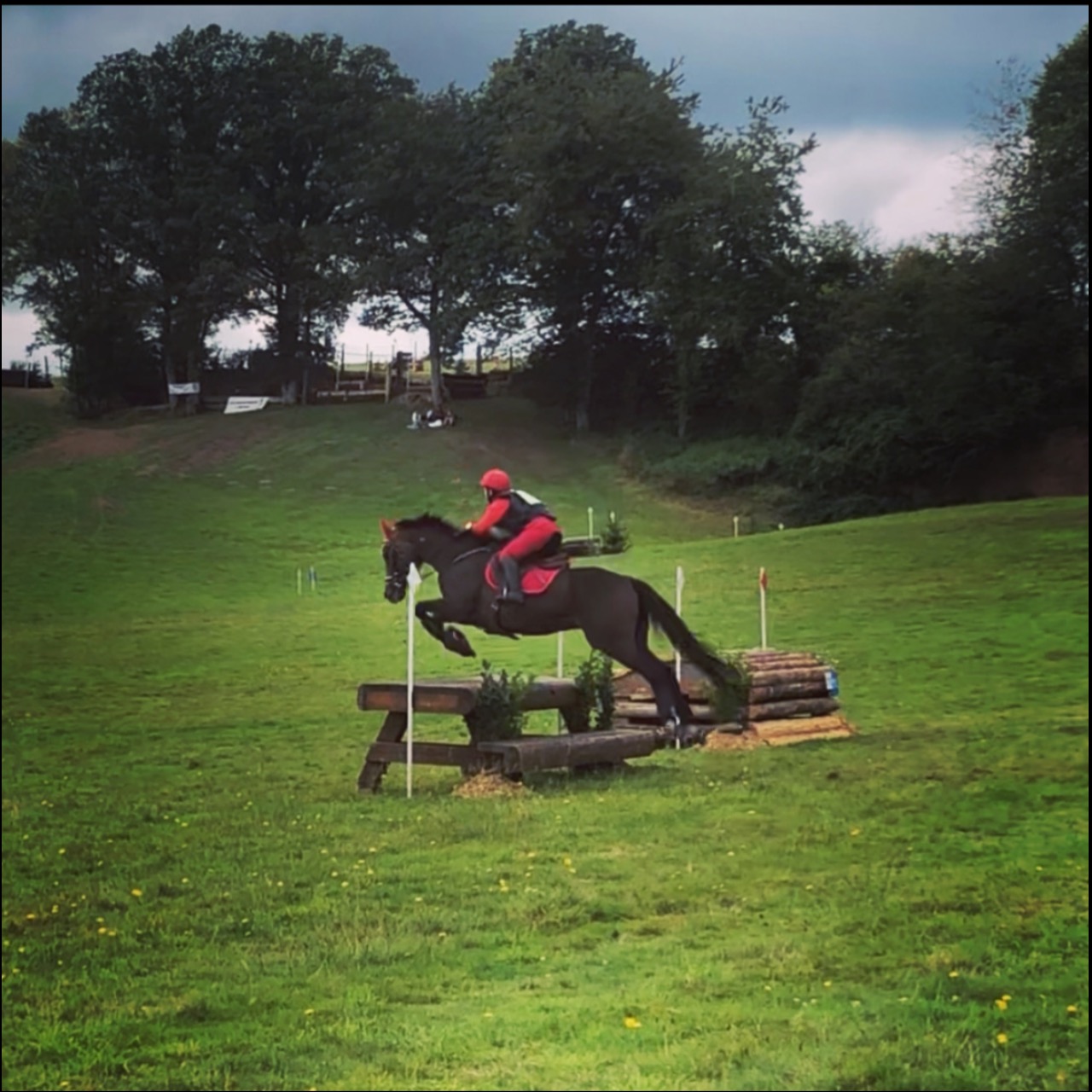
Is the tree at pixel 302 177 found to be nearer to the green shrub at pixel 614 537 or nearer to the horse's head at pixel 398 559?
the horse's head at pixel 398 559

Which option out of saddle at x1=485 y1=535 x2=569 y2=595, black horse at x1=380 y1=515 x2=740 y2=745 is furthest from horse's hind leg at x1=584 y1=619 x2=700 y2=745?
saddle at x1=485 y1=535 x2=569 y2=595

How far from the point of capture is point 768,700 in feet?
12.4

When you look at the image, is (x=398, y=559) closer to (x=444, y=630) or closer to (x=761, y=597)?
(x=444, y=630)

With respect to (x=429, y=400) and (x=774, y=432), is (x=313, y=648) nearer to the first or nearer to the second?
(x=429, y=400)

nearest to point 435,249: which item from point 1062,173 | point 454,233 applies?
point 454,233

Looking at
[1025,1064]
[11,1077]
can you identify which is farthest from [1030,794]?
[11,1077]

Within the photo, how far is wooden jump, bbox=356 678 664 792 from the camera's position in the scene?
11.5ft

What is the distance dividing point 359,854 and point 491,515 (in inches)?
28.4

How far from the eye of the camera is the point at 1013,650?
13.6 feet

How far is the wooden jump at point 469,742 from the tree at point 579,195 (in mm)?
590

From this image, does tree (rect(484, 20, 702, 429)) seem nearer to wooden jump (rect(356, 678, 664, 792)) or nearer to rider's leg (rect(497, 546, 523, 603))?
rider's leg (rect(497, 546, 523, 603))

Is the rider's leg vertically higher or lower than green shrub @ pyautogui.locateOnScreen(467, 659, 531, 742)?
higher

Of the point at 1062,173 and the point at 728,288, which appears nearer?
the point at 728,288

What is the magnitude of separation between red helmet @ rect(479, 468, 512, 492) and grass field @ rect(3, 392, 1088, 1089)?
0.04 m
